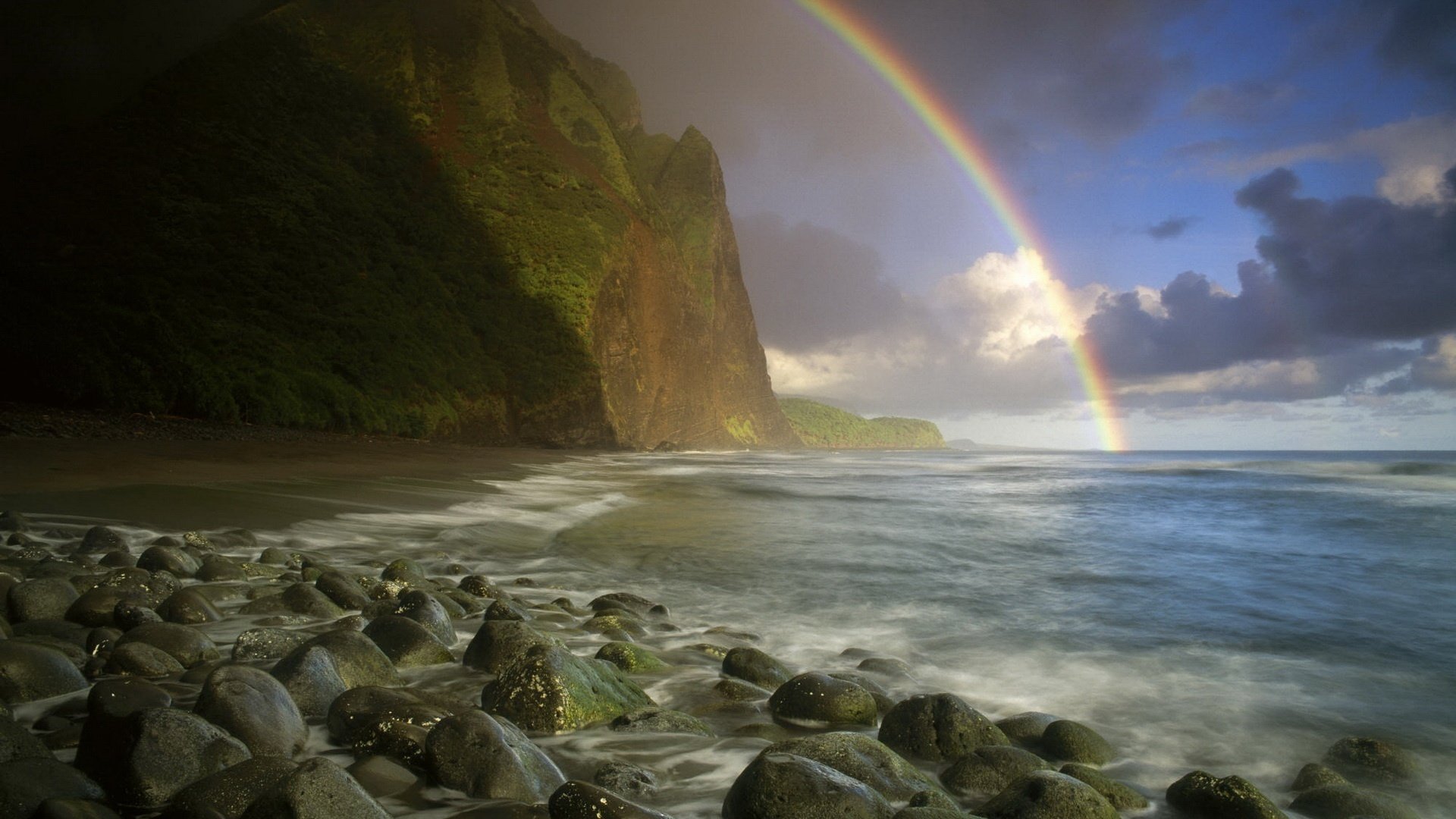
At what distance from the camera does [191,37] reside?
145 ft

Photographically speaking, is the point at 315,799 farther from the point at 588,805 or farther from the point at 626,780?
the point at 626,780

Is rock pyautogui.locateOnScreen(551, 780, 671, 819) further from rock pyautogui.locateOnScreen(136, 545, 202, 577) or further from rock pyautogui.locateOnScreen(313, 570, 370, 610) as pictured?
rock pyautogui.locateOnScreen(136, 545, 202, 577)

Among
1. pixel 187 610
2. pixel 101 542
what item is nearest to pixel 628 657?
pixel 187 610

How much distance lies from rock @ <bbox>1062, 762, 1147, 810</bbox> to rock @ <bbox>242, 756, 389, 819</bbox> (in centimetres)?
295

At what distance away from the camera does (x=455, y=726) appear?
8.66 feet

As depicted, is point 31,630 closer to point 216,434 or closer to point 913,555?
point 913,555

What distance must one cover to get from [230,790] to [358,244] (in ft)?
138

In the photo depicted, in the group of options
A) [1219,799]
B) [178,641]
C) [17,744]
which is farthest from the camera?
[178,641]

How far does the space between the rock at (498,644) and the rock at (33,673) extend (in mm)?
1715

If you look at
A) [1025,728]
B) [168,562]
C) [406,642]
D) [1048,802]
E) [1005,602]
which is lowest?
[1005,602]

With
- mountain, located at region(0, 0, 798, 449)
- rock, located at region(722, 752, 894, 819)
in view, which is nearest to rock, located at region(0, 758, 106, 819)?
rock, located at region(722, 752, 894, 819)

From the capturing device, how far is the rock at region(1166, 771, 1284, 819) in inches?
125

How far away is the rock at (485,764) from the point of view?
8.27 feet

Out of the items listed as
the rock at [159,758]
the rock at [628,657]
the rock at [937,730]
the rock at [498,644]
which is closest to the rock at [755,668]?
the rock at [628,657]
